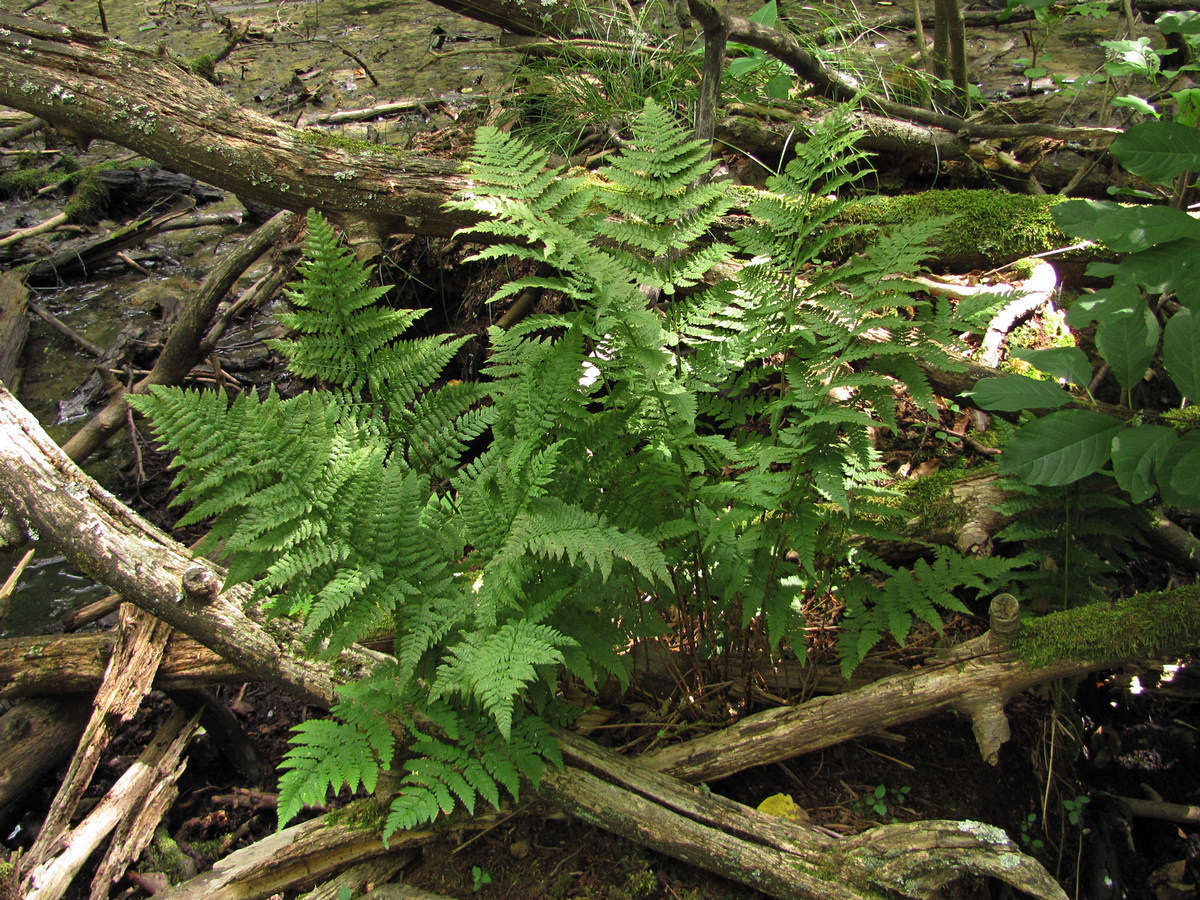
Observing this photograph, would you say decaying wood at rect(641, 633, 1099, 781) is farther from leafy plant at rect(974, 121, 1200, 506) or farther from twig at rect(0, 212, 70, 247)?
Answer: twig at rect(0, 212, 70, 247)

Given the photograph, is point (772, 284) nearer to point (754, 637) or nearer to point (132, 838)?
point (754, 637)

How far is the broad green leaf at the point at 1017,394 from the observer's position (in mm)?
2035

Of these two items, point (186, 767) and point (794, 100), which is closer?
point (186, 767)

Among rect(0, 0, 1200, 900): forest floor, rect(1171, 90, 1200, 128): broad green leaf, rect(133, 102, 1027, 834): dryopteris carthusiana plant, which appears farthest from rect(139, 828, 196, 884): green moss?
rect(1171, 90, 1200, 128): broad green leaf

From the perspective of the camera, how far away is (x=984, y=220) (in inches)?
150

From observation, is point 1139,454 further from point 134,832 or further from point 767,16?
point 134,832

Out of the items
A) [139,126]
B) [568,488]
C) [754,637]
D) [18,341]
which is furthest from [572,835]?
[18,341]

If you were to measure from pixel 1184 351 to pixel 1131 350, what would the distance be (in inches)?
8.3

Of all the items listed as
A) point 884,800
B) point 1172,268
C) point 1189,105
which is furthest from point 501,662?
point 1189,105

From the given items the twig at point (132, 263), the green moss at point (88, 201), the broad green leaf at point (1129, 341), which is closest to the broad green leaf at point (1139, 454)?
the broad green leaf at point (1129, 341)

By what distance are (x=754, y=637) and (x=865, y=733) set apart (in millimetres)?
437

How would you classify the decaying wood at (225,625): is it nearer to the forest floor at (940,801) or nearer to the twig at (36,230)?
the forest floor at (940,801)

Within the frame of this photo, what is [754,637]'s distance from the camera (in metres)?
2.55

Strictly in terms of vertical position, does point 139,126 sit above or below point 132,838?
above
